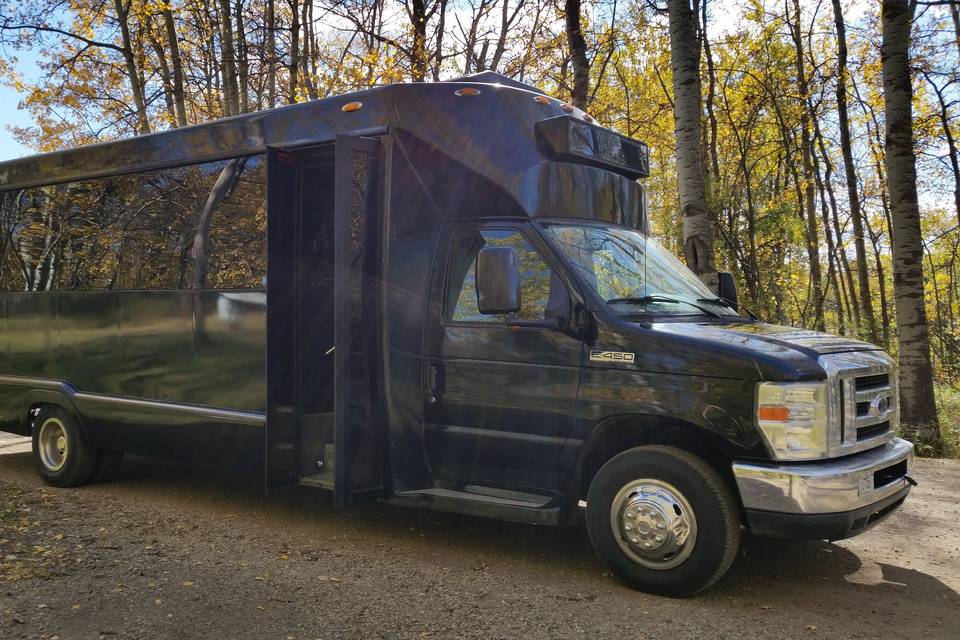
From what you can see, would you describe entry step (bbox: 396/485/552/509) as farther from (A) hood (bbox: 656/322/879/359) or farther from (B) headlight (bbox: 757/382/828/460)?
(B) headlight (bbox: 757/382/828/460)

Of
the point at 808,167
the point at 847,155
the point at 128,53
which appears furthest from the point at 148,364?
the point at 808,167

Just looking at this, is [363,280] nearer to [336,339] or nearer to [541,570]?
[336,339]

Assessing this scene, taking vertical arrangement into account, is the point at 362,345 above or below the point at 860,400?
above

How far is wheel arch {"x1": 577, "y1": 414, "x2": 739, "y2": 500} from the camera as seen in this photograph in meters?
4.51

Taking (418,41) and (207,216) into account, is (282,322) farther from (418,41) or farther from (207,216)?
(418,41)

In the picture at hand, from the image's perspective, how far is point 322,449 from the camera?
19.3 feet

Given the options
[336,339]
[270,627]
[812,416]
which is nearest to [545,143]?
[336,339]

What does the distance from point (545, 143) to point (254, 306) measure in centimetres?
243

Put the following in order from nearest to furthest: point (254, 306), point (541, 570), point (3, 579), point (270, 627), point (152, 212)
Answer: point (270, 627) < point (3, 579) < point (541, 570) < point (254, 306) < point (152, 212)

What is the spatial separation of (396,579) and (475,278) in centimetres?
191

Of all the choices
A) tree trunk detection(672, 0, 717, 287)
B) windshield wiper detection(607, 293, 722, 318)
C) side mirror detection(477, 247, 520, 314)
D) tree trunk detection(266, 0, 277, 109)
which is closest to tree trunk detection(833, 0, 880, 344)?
tree trunk detection(672, 0, 717, 287)

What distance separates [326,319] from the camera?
5895 millimetres

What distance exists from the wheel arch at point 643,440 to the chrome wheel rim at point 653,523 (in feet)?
0.96

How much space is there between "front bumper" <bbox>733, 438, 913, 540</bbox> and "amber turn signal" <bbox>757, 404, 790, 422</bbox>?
0.26 m
